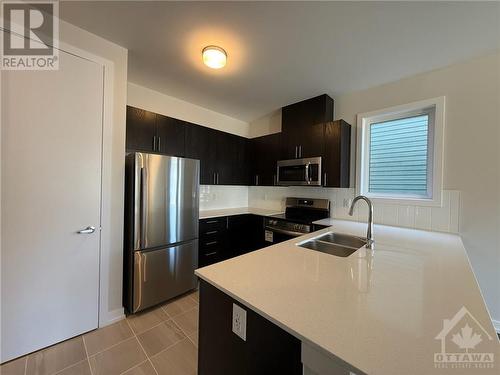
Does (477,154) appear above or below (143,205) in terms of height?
above

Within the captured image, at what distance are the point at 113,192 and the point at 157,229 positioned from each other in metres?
0.54

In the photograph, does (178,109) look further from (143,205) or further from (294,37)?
(294,37)

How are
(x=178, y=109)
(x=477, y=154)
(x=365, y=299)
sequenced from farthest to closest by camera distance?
(x=178, y=109)
(x=477, y=154)
(x=365, y=299)

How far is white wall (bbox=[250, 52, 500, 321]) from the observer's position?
5.99ft

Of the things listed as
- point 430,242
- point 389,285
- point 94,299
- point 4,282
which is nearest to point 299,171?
point 430,242

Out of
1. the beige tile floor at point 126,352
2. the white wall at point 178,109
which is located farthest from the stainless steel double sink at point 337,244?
the white wall at point 178,109

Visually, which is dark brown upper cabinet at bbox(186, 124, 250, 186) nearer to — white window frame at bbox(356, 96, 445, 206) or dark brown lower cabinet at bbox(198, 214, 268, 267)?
dark brown lower cabinet at bbox(198, 214, 268, 267)

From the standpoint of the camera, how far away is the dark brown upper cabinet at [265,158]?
3123mm

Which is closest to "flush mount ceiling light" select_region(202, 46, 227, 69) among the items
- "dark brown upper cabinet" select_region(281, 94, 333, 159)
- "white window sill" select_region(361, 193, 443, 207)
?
"dark brown upper cabinet" select_region(281, 94, 333, 159)

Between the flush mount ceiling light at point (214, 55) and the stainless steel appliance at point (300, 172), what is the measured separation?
5.02 feet

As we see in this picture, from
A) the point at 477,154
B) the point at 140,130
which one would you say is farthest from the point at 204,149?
the point at 477,154

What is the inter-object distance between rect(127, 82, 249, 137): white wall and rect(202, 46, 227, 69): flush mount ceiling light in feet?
4.13

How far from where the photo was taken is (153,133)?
2406 mm

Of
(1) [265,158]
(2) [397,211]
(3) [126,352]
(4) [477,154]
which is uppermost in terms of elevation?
(1) [265,158]
